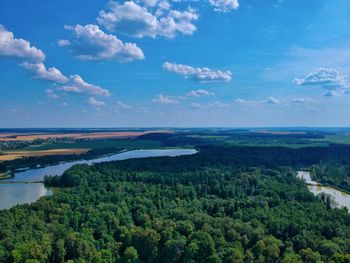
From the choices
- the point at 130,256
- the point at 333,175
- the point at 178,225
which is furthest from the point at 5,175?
the point at 333,175

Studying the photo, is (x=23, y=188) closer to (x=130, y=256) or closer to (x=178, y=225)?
(x=178, y=225)

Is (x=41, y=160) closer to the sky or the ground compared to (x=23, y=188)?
closer to the sky

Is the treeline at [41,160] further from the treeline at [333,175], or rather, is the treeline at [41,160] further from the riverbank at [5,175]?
the treeline at [333,175]

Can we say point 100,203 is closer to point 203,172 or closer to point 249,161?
point 203,172

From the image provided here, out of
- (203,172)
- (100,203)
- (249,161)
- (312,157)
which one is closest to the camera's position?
(100,203)

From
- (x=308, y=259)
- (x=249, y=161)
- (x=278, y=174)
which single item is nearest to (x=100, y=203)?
(x=308, y=259)

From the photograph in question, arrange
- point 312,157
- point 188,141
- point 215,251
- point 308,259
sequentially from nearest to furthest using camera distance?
point 308,259, point 215,251, point 312,157, point 188,141

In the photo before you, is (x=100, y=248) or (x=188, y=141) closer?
(x=100, y=248)
